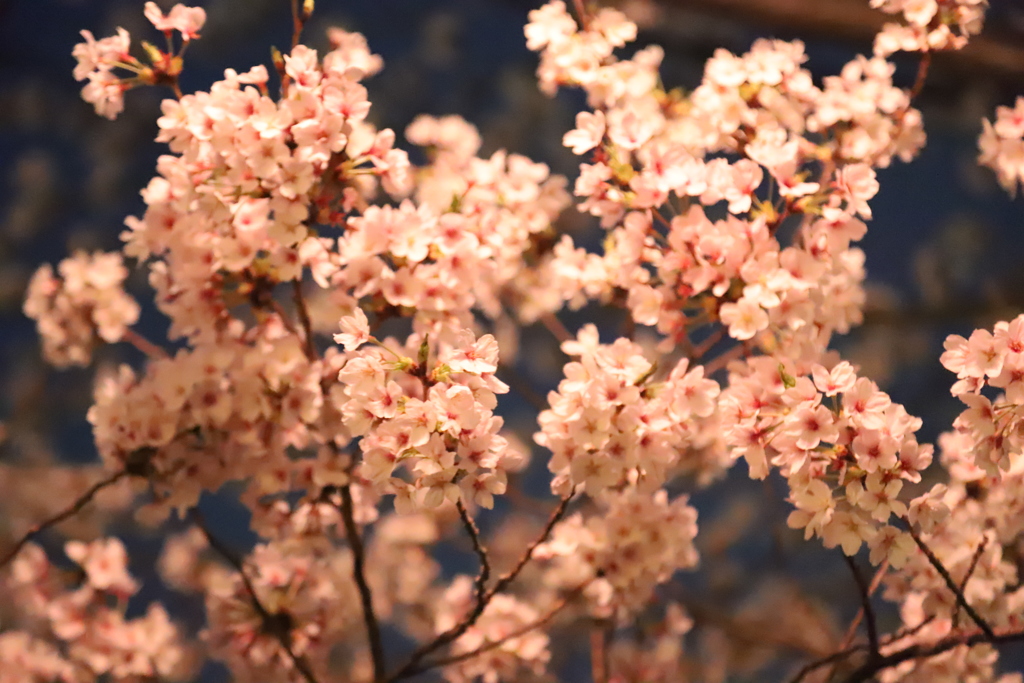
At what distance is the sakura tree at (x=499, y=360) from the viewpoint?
0.90 m

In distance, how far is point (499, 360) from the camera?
44.9 inches

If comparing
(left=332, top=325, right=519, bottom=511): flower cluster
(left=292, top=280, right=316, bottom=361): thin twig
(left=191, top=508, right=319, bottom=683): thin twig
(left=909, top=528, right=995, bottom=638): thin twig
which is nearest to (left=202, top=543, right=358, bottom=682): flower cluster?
(left=191, top=508, right=319, bottom=683): thin twig

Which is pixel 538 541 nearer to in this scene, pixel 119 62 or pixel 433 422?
pixel 433 422

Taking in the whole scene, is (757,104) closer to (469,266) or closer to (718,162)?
(718,162)

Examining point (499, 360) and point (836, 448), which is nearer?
point (836, 448)

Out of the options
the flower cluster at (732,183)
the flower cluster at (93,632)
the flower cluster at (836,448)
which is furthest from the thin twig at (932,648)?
the flower cluster at (93,632)

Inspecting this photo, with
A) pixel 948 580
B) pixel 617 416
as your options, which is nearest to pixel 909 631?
pixel 948 580

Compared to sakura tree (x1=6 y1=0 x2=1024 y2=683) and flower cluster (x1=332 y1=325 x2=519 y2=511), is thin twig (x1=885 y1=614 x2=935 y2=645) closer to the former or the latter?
sakura tree (x1=6 y1=0 x2=1024 y2=683)

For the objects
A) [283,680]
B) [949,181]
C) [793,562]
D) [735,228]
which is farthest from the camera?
[793,562]

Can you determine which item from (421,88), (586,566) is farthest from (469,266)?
(421,88)

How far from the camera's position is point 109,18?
2.58 meters

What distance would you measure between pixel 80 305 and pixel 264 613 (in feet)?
1.69

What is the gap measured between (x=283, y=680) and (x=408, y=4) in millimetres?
2189

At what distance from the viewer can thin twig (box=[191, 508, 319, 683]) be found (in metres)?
1.15
